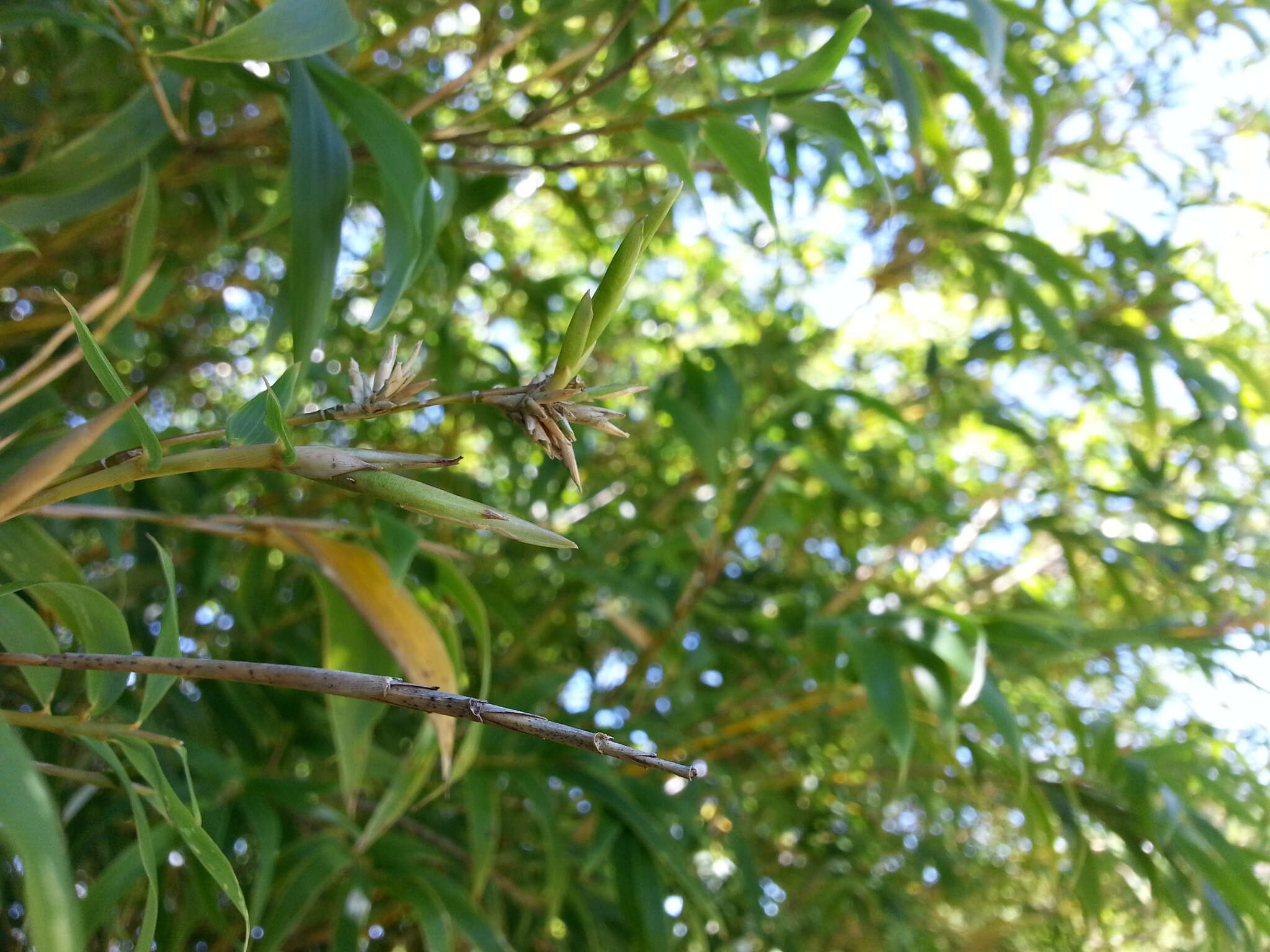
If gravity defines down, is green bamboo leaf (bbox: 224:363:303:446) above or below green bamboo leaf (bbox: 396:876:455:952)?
above

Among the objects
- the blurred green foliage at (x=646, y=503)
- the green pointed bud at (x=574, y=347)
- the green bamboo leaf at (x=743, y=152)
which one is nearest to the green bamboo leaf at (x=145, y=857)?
the blurred green foliage at (x=646, y=503)

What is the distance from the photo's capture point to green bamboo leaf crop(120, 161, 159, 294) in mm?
512

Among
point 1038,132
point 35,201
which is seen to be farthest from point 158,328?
point 1038,132

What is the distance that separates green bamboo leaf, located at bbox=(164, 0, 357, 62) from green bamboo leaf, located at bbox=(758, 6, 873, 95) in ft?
0.72

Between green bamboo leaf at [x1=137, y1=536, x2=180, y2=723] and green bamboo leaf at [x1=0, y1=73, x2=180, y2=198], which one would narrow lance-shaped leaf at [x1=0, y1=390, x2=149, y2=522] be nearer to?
green bamboo leaf at [x1=137, y1=536, x2=180, y2=723]

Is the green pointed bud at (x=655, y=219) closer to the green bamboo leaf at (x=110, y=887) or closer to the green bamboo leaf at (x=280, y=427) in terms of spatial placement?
the green bamboo leaf at (x=280, y=427)

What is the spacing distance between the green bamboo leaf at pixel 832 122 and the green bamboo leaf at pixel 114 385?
1.30 feet

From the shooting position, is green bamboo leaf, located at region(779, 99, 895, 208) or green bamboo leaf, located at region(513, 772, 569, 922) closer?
green bamboo leaf, located at region(779, 99, 895, 208)

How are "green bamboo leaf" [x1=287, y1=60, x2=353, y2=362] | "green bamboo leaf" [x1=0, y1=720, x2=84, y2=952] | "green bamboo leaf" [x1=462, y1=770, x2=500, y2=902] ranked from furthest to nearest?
"green bamboo leaf" [x1=462, y1=770, x2=500, y2=902]
"green bamboo leaf" [x1=287, y1=60, x2=353, y2=362]
"green bamboo leaf" [x1=0, y1=720, x2=84, y2=952]

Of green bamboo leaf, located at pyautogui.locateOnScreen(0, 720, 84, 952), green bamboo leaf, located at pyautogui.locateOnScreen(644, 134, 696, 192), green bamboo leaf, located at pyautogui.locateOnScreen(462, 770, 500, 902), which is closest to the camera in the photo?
green bamboo leaf, located at pyautogui.locateOnScreen(0, 720, 84, 952)

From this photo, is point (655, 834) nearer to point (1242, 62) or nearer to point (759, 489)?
point (759, 489)

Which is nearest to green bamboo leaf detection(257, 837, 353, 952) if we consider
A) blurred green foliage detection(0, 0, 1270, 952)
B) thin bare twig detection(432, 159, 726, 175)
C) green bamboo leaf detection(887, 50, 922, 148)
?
blurred green foliage detection(0, 0, 1270, 952)

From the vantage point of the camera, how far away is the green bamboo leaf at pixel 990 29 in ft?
1.93

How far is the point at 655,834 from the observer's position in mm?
719
